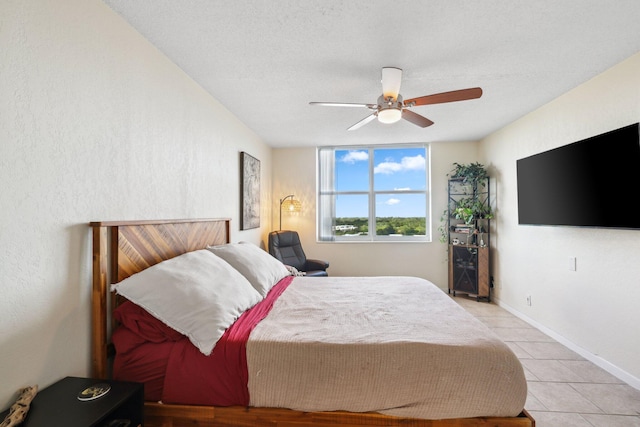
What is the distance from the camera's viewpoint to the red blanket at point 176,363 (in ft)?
4.79

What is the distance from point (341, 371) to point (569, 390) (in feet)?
6.35

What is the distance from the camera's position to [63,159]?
55.8 inches

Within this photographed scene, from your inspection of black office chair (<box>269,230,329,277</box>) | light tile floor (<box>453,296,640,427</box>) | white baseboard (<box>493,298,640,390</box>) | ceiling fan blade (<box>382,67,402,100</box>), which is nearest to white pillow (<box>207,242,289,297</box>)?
black office chair (<box>269,230,329,277</box>)

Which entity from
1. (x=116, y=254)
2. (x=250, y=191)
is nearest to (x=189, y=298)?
(x=116, y=254)

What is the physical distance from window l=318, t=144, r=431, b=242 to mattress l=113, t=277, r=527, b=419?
3528 millimetres

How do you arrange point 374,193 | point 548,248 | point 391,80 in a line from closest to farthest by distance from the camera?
1. point 391,80
2. point 548,248
3. point 374,193

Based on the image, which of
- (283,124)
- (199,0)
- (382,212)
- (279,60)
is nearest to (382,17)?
(279,60)

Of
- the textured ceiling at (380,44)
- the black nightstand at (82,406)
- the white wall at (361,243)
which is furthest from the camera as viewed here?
the white wall at (361,243)

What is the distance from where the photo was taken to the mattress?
1389mm

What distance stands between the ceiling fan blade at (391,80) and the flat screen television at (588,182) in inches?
64.7

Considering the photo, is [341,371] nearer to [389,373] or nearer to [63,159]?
[389,373]

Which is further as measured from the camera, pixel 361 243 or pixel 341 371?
pixel 361 243

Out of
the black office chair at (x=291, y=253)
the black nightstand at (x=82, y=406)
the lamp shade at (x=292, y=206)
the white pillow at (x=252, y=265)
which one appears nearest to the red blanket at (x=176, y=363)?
the black nightstand at (x=82, y=406)

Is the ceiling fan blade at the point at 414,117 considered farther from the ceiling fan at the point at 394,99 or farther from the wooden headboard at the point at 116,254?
the wooden headboard at the point at 116,254
